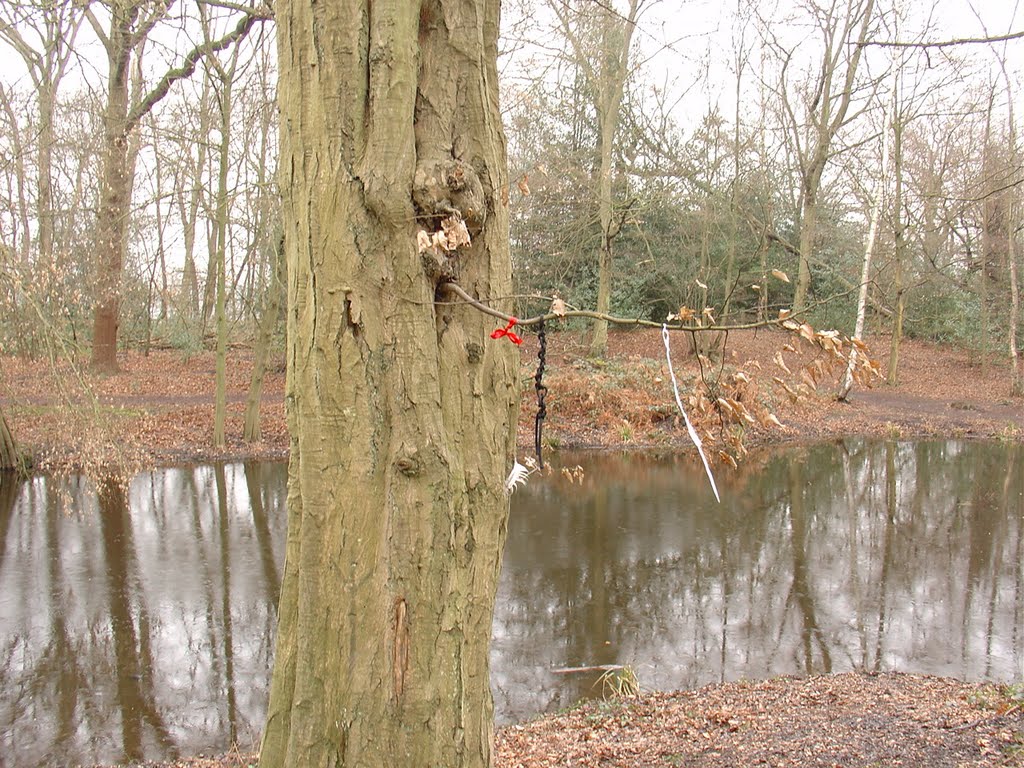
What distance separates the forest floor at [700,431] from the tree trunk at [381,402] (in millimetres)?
929

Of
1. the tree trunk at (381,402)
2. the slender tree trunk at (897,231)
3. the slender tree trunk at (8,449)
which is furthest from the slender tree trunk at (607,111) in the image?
the tree trunk at (381,402)

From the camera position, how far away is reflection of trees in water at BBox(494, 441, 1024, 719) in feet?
23.9

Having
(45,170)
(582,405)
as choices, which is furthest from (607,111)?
(45,170)

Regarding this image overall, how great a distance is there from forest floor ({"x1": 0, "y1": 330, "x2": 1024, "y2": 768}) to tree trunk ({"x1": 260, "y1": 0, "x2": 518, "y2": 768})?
3.05 feet

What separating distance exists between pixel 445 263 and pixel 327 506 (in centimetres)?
85

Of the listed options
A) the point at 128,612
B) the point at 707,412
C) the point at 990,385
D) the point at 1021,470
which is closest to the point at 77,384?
the point at 128,612

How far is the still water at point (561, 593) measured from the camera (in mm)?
6605

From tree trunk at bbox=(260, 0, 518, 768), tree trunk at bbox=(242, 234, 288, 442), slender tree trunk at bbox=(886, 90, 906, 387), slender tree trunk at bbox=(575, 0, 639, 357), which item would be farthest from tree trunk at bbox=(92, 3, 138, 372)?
slender tree trunk at bbox=(886, 90, 906, 387)

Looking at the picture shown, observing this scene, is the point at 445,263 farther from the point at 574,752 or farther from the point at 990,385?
the point at 990,385

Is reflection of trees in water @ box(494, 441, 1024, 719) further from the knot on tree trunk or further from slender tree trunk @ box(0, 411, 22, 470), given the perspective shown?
slender tree trunk @ box(0, 411, 22, 470)

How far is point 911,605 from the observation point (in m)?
8.61

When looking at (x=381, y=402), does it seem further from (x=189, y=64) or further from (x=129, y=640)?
(x=189, y=64)

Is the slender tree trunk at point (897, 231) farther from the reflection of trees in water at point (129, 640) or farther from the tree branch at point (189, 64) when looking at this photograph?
the reflection of trees in water at point (129, 640)

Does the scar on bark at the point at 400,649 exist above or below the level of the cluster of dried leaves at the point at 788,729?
above
